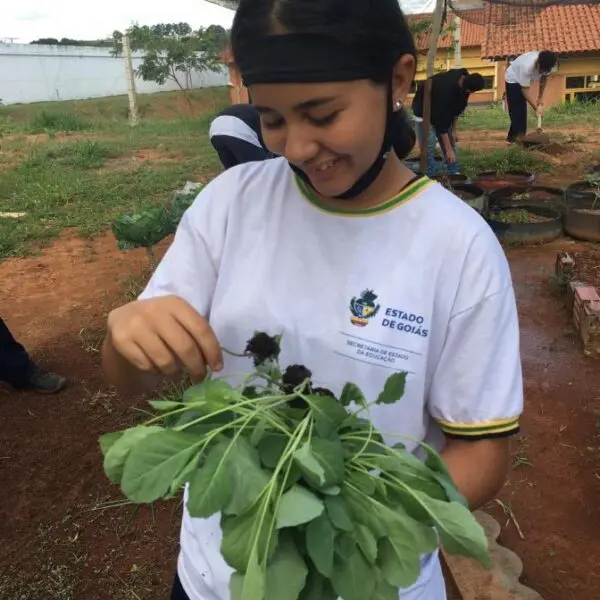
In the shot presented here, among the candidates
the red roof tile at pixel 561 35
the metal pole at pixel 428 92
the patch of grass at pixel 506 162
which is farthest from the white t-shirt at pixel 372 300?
the red roof tile at pixel 561 35

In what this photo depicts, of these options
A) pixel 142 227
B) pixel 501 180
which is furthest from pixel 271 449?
pixel 501 180

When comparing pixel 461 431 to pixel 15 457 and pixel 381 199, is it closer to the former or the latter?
pixel 381 199

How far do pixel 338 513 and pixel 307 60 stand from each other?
684mm

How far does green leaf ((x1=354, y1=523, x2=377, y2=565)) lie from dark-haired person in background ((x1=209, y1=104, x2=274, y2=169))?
11.3 feet

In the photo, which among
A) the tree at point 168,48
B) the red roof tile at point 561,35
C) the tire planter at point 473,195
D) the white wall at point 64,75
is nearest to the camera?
the tire planter at point 473,195

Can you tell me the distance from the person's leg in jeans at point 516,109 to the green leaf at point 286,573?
11.8 meters

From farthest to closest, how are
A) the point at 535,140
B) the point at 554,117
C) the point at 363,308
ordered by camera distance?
the point at 554,117 → the point at 535,140 → the point at 363,308

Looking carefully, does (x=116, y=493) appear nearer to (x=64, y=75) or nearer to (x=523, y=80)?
(x=523, y=80)

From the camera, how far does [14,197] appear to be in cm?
971

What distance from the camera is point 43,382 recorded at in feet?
14.1

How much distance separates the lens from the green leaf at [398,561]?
83 centimetres

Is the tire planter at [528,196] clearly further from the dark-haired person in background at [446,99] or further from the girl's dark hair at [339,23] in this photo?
the girl's dark hair at [339,23]

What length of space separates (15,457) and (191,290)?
294cm

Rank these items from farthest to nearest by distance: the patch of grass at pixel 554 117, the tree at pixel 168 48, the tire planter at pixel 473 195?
the tree at pixel 168 48 → the patch of grass at pixel 554 117 → the tire planter at pixel 473 195
